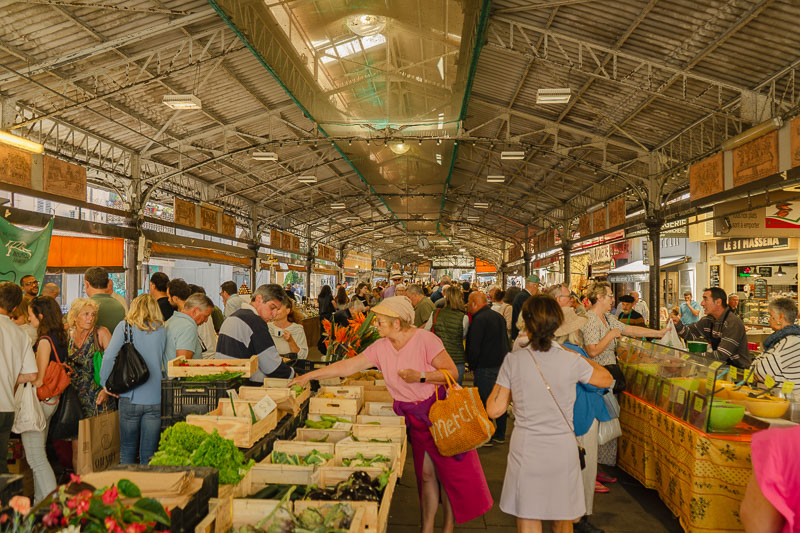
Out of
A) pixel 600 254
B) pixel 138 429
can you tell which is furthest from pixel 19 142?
pixel 600 254

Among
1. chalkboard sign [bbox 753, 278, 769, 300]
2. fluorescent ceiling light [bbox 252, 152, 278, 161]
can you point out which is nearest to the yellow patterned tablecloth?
fluorescent ceiling light [bbox 252, 152, 278, 161]

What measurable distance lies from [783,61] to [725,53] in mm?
673

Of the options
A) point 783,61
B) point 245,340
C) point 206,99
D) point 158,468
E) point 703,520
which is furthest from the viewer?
point 206,99

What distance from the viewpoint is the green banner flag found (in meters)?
5.99

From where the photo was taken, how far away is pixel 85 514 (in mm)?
1620

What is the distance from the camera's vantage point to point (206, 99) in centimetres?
1068

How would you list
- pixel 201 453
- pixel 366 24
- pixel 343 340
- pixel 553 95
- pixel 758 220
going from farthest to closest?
pixel 758 220
pixel 553 95
pixel 366 24
pixel 343 340
pixel 201 453

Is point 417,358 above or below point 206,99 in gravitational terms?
below

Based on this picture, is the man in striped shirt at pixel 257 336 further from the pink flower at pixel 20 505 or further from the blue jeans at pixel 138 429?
the pink flower at pixel 20 505

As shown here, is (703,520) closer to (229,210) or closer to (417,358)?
(417,358)

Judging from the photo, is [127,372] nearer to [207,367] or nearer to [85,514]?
[207,367]

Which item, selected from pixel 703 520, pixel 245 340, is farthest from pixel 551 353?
pixel 245 340

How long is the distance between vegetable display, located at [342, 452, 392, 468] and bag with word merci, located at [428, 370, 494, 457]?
0.33 metres

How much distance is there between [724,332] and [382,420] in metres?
4.27
